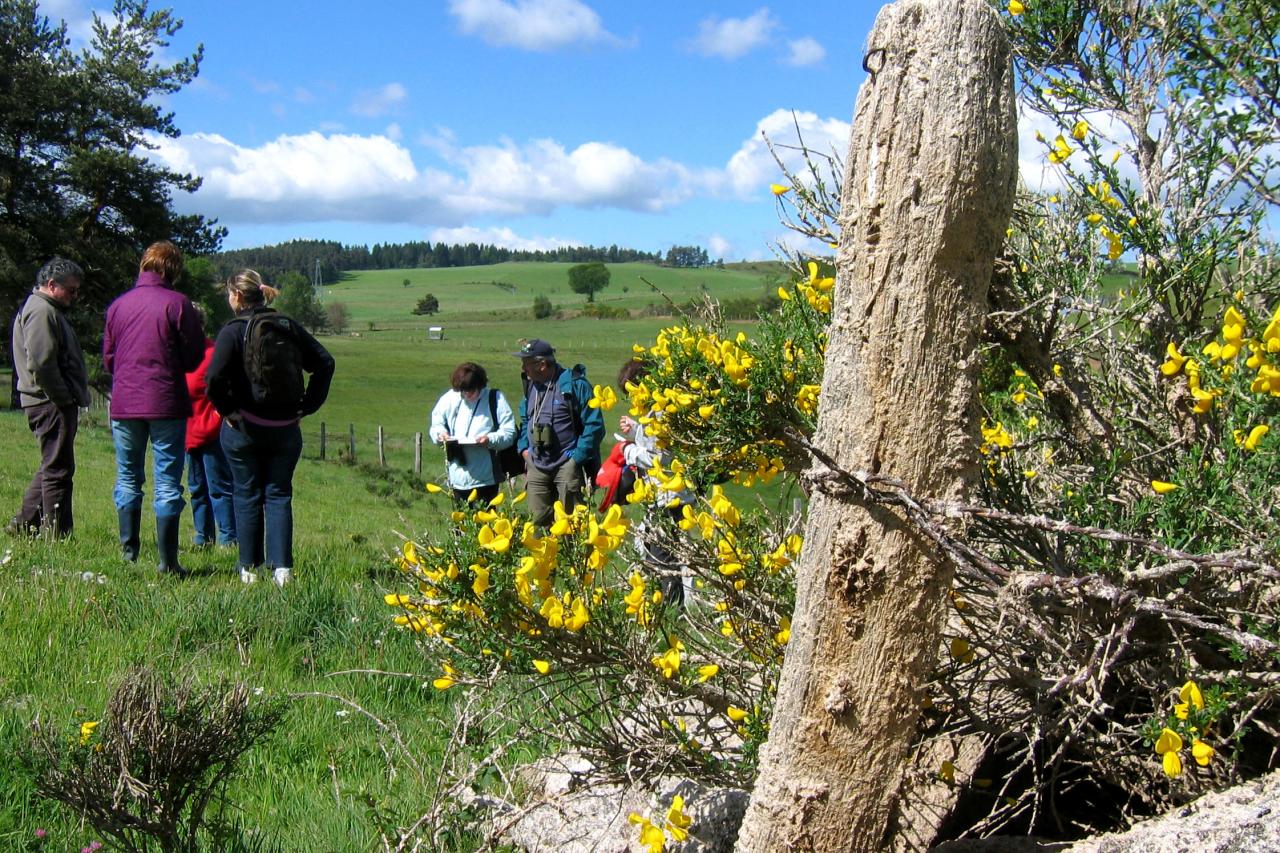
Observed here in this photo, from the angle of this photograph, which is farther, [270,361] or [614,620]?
[270,361]

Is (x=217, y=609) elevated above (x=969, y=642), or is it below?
below

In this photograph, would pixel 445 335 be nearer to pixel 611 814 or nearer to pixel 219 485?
pixel 219 485

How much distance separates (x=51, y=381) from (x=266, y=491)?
5.17ft

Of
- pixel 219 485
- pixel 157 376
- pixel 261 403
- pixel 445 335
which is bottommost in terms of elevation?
pixel 445 335

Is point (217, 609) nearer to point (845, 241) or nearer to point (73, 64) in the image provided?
point (845, 241)

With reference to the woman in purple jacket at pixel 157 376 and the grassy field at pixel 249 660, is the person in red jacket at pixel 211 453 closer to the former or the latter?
the grassy field at pixel 249 660

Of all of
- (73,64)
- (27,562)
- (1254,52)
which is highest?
(73,64)

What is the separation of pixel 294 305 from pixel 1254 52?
89.1 metres

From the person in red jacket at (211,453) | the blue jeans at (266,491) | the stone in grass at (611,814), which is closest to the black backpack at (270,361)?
the blue jeans at (266,491)

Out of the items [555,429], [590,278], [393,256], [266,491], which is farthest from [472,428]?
[393,256]

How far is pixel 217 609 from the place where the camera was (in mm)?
5023

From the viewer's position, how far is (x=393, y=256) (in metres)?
147

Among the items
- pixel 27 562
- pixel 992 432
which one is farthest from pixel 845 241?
pixel 27 562

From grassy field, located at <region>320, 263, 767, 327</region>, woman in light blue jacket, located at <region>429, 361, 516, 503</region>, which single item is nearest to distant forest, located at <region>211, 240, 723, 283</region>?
grassy field, located at <region>320, 263, 767, 327</region>
